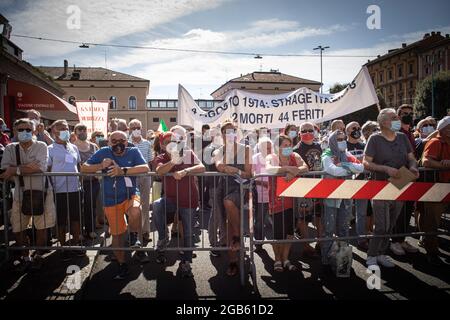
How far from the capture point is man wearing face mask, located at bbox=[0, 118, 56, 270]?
4.73m

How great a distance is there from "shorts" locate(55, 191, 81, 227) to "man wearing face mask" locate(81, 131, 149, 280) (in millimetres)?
1004

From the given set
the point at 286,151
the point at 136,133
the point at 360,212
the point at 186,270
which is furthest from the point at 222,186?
the point at 136,133

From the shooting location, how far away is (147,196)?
6.27 meters

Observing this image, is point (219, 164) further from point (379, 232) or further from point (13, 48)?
point (13, 48)

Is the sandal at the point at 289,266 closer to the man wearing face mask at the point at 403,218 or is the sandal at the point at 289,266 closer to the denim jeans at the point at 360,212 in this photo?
the denim jeans at the point at 360,212

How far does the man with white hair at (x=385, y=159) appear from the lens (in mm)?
4680

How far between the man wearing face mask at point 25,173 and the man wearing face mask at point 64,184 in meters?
0.36

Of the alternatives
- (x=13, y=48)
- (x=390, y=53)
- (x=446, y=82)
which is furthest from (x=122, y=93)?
(x=390, y=53)

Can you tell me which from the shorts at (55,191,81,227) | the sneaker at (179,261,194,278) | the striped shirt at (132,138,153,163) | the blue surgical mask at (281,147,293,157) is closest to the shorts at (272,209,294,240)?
the blue surgical mask at (281,147,293,157)

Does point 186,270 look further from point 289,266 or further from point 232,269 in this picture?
point 289,266

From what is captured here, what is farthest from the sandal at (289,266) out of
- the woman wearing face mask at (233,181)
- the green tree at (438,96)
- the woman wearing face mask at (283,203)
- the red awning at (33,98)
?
the green tree at (438,96)

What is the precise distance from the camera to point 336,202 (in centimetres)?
477

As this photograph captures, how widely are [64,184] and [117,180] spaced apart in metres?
1.34
